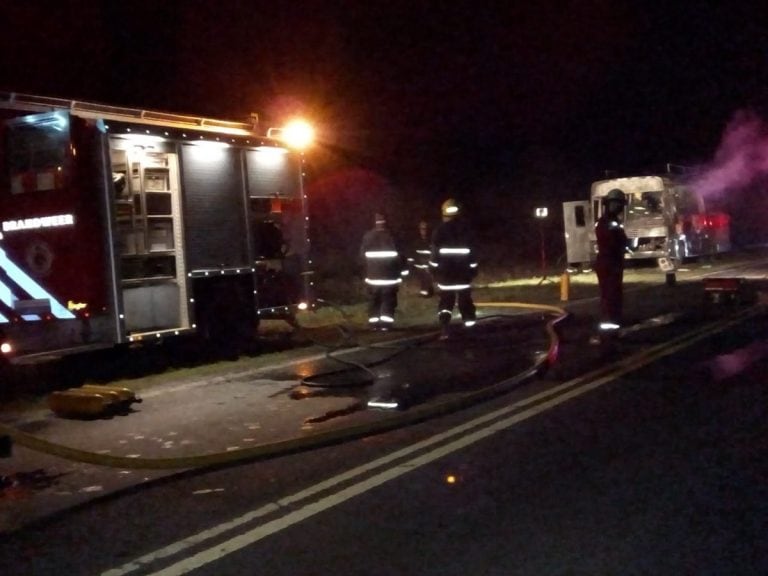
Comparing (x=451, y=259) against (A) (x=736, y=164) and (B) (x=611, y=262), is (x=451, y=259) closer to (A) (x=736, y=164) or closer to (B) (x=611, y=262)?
(B) (x=611, y=262)

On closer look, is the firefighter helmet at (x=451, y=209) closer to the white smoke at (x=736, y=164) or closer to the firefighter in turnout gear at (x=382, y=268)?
the firefighter in turnout gear at (x=382, y=268)

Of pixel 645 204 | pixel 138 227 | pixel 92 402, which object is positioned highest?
pixel 645 204

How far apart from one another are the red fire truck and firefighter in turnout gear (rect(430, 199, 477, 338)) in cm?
230

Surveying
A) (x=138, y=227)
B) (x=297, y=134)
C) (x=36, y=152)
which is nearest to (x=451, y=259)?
(x=297, y=134)

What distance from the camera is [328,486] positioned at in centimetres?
650

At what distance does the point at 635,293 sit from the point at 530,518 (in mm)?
15694

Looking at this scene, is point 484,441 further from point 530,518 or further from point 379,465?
point 530,518

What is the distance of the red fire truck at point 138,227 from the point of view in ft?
36.2

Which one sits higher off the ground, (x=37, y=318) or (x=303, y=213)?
(x=303, y=213)

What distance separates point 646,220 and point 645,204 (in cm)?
50

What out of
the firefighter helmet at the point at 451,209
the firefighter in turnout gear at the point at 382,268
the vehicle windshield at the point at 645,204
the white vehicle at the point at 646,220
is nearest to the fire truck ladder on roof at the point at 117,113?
the firefighter in turnout gear at the point at 382,268

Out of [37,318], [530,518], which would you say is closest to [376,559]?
[530,518]

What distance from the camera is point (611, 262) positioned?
42.0ft

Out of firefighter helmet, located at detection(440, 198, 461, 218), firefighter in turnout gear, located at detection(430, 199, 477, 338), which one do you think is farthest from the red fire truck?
firefighter helmet, located at detection(440, 198, 461, 218)
